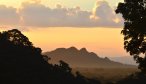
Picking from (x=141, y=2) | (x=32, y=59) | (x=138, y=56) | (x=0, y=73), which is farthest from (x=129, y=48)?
(x=32, y=59)

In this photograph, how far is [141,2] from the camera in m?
40.3

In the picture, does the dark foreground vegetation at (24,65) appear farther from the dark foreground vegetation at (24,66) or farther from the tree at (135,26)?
the tree at (135,26)

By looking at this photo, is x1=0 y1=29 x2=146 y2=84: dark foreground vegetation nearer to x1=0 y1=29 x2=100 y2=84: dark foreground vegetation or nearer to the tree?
x1=0 y1=29 x2=100 y2=84: dark foreground vegetation

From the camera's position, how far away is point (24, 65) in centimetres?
6938

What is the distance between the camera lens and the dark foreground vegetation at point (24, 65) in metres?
63.2

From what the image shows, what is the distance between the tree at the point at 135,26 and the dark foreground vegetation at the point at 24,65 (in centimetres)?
2159

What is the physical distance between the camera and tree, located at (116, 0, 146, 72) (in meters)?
40.0

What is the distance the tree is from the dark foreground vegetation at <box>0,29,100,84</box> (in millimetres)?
21593

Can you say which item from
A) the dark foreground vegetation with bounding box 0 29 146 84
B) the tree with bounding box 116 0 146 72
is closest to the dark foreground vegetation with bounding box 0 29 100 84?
the dark foreground vegetation with bounding box 0 29 146 84

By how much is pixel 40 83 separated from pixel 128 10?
3070 centimetres

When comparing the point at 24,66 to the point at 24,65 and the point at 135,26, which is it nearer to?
the point at 24,65

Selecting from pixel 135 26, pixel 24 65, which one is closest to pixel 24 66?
pixel 24 65

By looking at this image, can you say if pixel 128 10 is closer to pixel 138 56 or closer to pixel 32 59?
pixel 138 56

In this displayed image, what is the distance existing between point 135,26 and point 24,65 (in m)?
31.8
